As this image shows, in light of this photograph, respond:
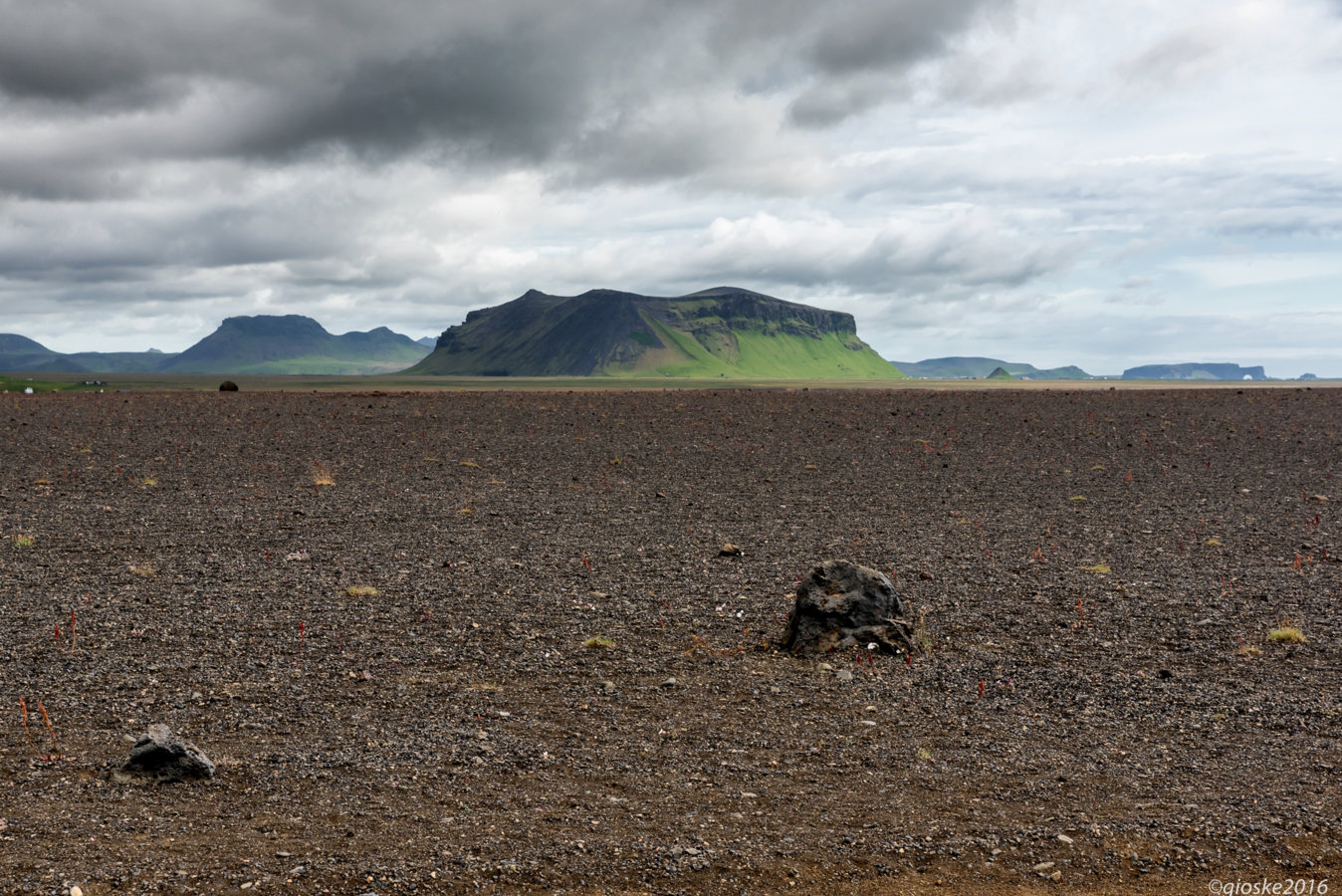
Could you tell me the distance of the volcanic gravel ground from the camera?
7.44m

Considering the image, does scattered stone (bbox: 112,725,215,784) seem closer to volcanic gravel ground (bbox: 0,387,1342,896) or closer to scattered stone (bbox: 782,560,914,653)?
volcanic gravel ground (bbox: 0,387,1342,896)

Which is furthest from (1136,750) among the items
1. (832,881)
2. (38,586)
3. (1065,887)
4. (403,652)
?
(38,586)

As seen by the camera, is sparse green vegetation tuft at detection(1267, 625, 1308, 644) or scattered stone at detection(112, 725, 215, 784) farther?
sparse green vegetation tuft at detection(1267, 625, 1308, 644)

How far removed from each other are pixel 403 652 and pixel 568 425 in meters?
35.5

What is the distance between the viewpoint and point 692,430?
1781 inches

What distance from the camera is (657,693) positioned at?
36.4ft

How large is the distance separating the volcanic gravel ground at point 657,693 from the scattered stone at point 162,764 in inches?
9.2

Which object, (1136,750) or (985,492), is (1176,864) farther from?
(985,492)

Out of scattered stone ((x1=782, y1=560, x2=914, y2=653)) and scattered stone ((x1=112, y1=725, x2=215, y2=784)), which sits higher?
scattered stone ((x1=782, y1=560, x2=914, y2=653))

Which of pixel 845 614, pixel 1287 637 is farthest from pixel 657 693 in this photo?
pixel 1287 637

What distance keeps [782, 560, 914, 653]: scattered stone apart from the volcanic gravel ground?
0.29 metres

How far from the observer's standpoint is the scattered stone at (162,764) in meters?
8.45

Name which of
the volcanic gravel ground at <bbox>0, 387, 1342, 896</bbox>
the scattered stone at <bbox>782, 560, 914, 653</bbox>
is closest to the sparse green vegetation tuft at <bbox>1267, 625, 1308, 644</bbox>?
the volcanic gravel ground at <bbox>0, 387, 1342, 896</bbox>

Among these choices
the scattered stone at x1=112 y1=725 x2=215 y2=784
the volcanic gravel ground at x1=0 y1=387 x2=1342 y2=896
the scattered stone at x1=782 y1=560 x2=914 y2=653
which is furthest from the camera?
the scattered stone at x1=782 y1=560 x2=914 y2=653
